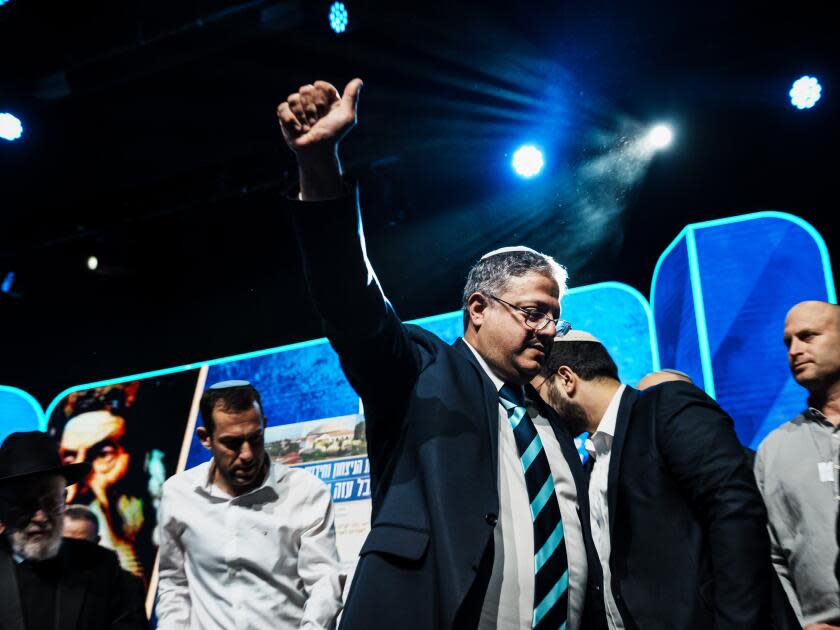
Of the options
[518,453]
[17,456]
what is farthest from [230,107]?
[518,453]

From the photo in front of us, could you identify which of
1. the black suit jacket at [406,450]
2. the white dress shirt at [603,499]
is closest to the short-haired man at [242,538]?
the white dress shirt at [603,499]

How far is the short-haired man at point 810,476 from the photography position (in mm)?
2525

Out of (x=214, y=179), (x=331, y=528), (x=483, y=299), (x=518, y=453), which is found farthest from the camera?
(x=214, y=179)

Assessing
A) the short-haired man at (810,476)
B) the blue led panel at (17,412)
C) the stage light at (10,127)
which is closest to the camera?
the short-haired man at (810,476)

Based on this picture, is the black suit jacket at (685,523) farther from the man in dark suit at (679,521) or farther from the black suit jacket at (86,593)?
the black suit jacket at (86,593)

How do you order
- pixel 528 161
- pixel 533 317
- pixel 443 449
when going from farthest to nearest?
1. pixel 528 161
2. pixel 533 317
3. pixel 443 449

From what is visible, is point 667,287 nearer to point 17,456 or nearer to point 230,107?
point 230,107

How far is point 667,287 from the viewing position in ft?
15.5

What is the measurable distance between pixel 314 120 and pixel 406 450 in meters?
0.74

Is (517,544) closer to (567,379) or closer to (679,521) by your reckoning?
(679,521)

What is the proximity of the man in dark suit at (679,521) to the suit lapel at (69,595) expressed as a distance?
1.96 metres

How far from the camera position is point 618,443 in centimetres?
240

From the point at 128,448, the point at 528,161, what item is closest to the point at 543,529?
the point at 528,161

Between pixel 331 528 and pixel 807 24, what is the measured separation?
4.06 meters
